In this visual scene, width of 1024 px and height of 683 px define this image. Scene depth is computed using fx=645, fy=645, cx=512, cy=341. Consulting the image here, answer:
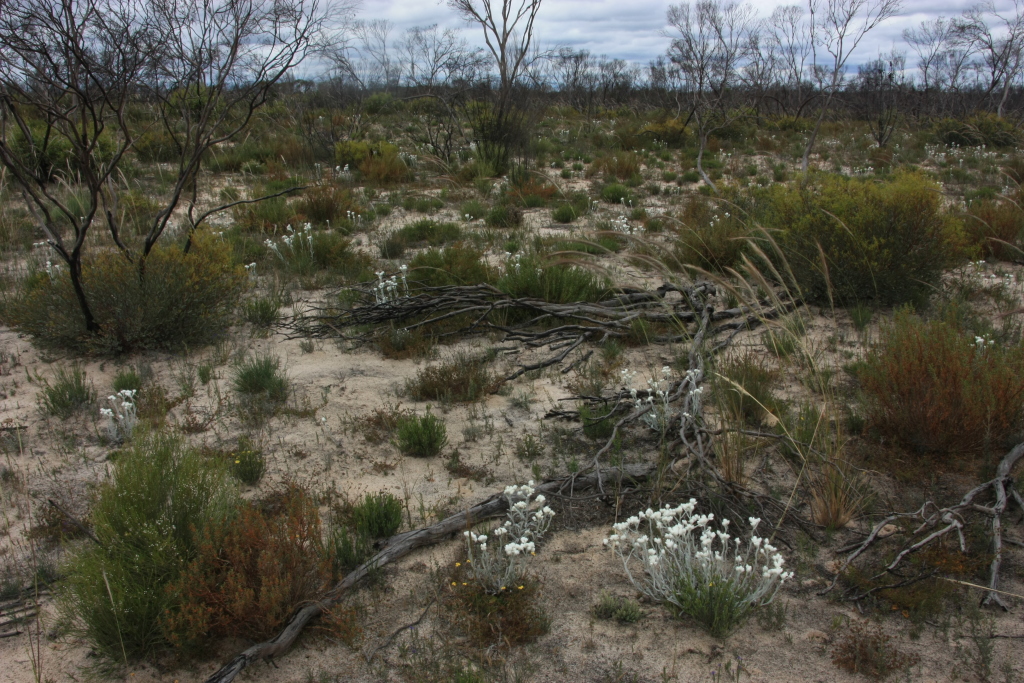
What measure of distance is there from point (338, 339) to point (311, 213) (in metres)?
3.91

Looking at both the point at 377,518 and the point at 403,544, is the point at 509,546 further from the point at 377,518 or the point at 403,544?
the point at 377,518

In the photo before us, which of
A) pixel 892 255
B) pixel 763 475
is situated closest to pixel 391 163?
pixel 892 255

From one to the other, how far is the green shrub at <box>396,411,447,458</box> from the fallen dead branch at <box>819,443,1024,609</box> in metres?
2.11

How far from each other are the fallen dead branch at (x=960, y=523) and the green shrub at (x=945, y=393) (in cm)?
23

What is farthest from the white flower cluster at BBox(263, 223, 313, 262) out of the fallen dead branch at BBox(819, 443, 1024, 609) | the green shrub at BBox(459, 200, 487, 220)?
the fallen dead branch at BBox(819, 443, 1024, 609)

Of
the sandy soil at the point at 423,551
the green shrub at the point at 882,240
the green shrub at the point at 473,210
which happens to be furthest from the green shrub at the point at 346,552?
the green shrub at the point at 473,210

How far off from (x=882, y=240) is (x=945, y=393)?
2369 millimetres

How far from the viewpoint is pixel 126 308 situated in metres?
4.97

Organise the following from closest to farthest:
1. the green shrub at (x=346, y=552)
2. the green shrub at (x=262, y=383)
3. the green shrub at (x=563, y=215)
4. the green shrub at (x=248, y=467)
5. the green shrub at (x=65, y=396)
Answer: the green shrub at (x=346, y=552), the green shrub at (x=248, y=467), the green shrub at (x=65, y=396), the green shrub at (x=262, y=383), the green shrub at (x=563, y=215)

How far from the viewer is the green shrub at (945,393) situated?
3.36 meters

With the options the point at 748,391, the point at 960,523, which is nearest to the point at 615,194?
the point at 748,391

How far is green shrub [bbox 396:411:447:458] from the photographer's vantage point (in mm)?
3764

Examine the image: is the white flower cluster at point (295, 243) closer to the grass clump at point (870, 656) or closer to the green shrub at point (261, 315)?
the green shrub at point (261, 315)

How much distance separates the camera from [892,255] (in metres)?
5.43
